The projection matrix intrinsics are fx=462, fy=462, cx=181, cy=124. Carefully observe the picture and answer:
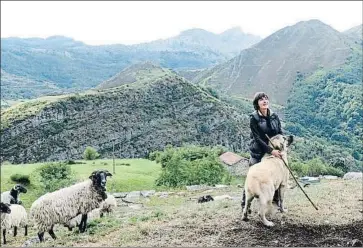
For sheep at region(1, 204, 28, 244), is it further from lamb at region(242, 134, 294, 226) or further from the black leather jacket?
the black leather jacket

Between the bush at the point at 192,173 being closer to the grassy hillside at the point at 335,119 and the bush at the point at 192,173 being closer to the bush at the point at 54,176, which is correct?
the bush at the point at 54,176

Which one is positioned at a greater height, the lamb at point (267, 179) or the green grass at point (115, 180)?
the lamb at point (267, 179)

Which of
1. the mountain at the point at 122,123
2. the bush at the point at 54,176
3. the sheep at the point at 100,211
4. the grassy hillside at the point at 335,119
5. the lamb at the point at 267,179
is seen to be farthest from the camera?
the grassy hillside at the point at 335,119

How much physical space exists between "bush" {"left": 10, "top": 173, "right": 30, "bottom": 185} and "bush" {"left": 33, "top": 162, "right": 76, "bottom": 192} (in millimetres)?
970

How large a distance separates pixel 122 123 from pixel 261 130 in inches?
4379

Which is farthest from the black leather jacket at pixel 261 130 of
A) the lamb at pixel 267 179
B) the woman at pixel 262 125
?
the lamb at pixel 267 179

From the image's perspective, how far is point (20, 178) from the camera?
144 feet

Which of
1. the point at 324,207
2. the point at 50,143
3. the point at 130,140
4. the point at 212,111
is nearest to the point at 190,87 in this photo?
the point at 212,111

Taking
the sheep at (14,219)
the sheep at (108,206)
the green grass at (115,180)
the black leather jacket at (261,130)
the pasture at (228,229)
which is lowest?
the green grass at (115,180)

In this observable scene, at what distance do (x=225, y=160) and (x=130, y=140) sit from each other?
44721 mm

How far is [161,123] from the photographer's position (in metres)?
127

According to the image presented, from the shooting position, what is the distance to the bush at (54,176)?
3875cm

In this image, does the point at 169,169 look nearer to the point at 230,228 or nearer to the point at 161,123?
the point at 230,228

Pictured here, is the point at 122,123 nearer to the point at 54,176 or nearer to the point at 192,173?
the point at 192,173
